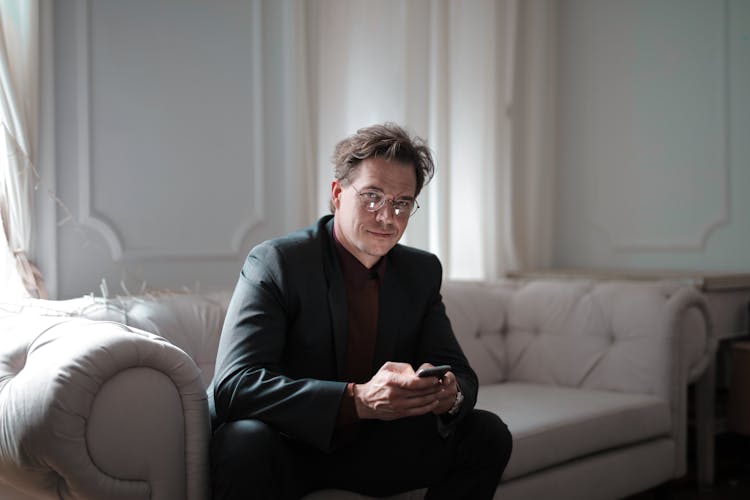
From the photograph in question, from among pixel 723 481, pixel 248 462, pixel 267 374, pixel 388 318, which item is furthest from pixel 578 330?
pixel 248 462

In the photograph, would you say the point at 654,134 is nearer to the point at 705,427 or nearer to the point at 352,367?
the point at 705,427

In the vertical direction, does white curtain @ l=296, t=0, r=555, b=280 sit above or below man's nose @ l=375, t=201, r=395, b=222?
above

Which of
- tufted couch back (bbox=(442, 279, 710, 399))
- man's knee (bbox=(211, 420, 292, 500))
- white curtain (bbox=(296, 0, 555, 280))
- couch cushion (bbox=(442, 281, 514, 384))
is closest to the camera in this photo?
man's knee (bbox=(211, 420, 292, 500))

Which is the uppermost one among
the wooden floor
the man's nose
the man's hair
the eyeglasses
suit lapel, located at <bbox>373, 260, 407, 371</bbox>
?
the man's hair

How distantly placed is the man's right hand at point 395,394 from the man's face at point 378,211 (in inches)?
13.5

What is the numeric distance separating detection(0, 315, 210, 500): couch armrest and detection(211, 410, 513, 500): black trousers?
0.09 meters

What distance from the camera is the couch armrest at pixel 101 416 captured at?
51.2 inches

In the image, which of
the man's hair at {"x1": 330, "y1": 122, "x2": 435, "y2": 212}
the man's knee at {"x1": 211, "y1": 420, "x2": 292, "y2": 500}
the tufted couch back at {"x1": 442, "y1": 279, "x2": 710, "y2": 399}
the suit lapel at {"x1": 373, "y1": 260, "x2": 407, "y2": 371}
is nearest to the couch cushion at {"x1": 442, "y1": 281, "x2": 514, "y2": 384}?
the tufted couch back at {"x1": 442, "y1": 279, "x2": 710, "y2": 399}

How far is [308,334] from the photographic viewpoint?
1694 millimetres

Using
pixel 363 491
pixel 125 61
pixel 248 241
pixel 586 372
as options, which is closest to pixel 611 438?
pixel 586 372

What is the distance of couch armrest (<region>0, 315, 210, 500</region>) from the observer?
130 centimetres

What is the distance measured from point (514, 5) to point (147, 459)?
284 centimetres

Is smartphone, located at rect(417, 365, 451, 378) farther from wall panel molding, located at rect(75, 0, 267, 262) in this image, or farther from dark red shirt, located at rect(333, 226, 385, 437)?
wall panel molding, located at rect(75, 0, 267, 262)

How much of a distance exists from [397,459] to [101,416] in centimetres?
63
